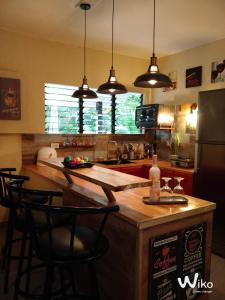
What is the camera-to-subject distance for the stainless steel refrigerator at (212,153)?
9.64 ft

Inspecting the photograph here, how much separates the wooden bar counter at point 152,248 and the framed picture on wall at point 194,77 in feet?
8.41

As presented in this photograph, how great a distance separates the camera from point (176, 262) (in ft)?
5.85

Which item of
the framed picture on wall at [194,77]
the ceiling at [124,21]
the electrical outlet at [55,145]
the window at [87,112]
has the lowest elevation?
the electrical outlet at [55,145]

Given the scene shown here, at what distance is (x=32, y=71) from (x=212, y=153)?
2677 mm

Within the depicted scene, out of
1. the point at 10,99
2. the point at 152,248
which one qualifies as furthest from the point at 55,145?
the point at 152,248

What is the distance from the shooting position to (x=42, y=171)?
3.33 metres

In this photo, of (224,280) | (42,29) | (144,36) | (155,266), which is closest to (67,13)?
(42,29)

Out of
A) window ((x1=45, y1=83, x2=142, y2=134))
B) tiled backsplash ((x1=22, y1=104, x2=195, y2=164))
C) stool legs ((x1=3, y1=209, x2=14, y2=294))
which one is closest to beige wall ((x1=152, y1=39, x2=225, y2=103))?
tiled backsplash ((x1=22, y1=104, x2=195, y2=164))

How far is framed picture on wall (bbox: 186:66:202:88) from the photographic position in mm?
3993

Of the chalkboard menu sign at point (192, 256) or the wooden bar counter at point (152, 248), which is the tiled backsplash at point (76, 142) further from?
the chalkboard menu sign at point (192, 256)

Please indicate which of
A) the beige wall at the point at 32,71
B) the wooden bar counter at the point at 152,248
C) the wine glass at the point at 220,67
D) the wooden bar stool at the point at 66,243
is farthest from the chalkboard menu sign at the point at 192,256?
the beige wall at the point at 32,71

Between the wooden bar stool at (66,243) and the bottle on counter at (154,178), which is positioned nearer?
the wooden bar stool at (66,243)

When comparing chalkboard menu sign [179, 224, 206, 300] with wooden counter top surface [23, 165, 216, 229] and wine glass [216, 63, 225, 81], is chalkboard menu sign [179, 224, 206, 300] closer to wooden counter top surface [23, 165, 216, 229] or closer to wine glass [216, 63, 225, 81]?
wooden counter top surface [23, 165, 216, 229]

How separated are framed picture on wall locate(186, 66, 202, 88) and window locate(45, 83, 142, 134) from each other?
40.2 inches
